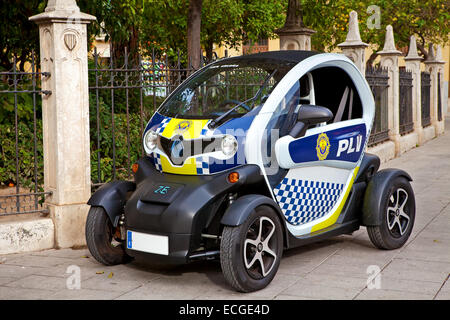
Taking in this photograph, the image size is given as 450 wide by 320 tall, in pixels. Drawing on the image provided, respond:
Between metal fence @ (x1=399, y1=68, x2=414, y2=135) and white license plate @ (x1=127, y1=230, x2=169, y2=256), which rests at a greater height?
metal fence @ (x1=399, y1=68, x2=414, y2=135)

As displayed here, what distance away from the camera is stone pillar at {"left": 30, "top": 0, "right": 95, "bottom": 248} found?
255 inches

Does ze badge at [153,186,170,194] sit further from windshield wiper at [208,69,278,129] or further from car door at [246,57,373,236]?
car door at [246,57,373,236]

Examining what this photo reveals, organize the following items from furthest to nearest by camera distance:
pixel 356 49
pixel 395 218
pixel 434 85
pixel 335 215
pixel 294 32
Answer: pixel 434 85, pixel 356 49, pixel 294 32, pixel 395 218, pixel 335 215

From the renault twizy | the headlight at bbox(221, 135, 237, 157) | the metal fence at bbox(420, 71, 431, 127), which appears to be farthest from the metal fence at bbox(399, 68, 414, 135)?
the headlight at bbox(221, 135, 237, 157)

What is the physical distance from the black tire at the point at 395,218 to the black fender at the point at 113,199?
2237mm

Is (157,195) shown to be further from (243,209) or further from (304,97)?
(304,97)

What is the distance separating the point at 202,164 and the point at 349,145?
150 centimetres

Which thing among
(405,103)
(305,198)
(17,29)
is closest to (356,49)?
(405,103)

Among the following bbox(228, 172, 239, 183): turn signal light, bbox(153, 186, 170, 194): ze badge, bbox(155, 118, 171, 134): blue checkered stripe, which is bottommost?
bbox(153, 186, 170, 194): ze badge

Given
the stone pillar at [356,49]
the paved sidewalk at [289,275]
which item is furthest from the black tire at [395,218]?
the stone pillar at [356,49]

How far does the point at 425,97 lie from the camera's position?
1898cm

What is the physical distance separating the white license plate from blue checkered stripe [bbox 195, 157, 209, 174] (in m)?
0.61

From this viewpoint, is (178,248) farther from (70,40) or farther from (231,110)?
(70,40)

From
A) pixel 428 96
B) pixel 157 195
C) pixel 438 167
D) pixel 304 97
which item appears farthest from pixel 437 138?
pixel 157 195
